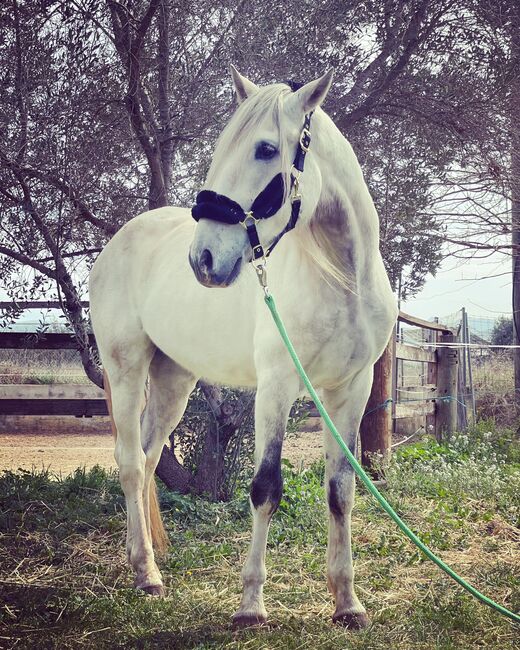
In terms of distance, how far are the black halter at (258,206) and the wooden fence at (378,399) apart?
119 inches

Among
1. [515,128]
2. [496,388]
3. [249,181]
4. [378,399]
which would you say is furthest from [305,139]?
[496,388]

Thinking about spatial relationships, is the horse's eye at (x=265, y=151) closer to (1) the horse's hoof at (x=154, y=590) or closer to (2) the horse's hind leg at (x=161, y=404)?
(2) the horse's hind leg at (x=161, y=404)

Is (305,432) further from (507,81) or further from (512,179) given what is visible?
(507,81)

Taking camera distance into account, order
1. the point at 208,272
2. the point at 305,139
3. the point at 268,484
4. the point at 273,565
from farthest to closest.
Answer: the point at 273,565 < the point at 268,484 < the point at 305,139 < the point at 208,272

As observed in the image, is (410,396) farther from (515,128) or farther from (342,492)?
(342,492)

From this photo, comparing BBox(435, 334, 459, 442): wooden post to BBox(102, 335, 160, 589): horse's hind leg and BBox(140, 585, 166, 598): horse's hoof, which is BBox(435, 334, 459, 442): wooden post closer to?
BBox(102, 335, 160, 589): horse's hind leg

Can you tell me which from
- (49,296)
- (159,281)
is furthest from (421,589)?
(49,296)

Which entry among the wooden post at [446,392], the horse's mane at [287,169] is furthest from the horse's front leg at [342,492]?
the wooden post at [446,392]

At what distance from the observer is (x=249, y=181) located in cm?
Result: 246

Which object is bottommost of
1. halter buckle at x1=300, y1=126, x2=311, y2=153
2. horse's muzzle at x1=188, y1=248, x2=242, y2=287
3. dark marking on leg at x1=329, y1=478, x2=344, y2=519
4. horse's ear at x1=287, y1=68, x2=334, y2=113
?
dark marking on leg at x1=329, y1=478, x2=344, y2=519

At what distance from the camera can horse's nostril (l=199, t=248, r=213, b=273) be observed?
2.35 m

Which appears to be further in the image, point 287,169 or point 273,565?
point 273,565

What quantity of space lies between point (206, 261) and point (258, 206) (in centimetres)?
29

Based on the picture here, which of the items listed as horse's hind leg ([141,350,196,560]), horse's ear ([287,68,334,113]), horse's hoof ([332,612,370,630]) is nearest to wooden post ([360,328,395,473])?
horse's hind leg ([141,350,196,560])
